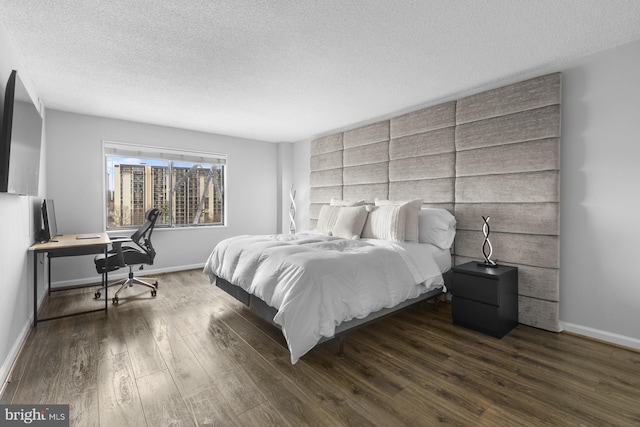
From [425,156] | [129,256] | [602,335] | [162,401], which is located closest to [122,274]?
[129,256]

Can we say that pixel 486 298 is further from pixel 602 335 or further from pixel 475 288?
pixel 602 335

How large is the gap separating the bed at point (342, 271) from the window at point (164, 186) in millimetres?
2359

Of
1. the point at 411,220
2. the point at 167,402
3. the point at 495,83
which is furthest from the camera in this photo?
the point at 411,220

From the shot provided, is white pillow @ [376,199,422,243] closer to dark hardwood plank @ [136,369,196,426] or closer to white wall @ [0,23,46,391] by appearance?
dark hardwood plank @ [136,369,196,426]

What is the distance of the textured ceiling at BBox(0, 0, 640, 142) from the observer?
2.00m

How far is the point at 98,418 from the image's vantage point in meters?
1.62

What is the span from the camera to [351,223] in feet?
12.0

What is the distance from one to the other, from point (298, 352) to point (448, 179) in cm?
266

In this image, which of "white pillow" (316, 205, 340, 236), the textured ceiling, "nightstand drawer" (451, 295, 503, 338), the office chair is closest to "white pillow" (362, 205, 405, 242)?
"white pillow" (316, 205, 340, 236)

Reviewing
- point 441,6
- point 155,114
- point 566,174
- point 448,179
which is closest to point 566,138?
point 566,174

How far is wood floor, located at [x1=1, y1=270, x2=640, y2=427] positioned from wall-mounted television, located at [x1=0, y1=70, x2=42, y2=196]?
131cm

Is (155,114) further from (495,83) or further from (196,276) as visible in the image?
(495,83)

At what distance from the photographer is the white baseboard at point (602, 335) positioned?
2434 mm

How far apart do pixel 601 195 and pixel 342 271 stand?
236cm
